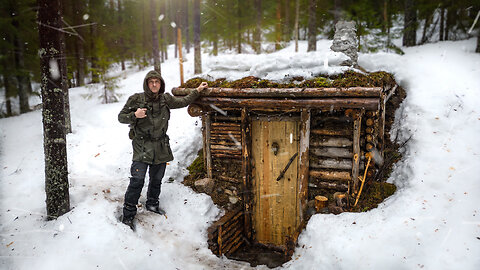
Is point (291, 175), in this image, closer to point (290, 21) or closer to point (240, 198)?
point (240, 198)

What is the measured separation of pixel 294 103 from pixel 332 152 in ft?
4.67

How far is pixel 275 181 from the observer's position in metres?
6.47

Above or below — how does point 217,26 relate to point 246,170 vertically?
above

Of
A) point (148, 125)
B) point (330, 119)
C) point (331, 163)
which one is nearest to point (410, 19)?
point (330, 119)

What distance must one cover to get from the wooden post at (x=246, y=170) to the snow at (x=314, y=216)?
719 millimetres

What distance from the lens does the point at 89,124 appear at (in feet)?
36.2

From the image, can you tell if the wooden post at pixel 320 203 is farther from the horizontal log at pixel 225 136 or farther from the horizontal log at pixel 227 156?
the horizontal log at pixel 225 136

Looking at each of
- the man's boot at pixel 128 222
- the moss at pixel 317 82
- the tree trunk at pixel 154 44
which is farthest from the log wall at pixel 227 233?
the tree trunk at pixel 154 44

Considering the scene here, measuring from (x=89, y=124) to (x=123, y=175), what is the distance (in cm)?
513

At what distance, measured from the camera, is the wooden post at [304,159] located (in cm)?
570

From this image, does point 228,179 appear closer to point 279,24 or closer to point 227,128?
point 227,128

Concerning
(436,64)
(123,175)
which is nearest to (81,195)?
(123,175)

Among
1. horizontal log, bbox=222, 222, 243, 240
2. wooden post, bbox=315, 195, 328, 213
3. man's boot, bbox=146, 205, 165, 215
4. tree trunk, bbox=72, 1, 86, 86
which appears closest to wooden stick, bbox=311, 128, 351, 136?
wooden post, bbox=315, 195, 328, 213

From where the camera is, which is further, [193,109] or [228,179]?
[228,179]
